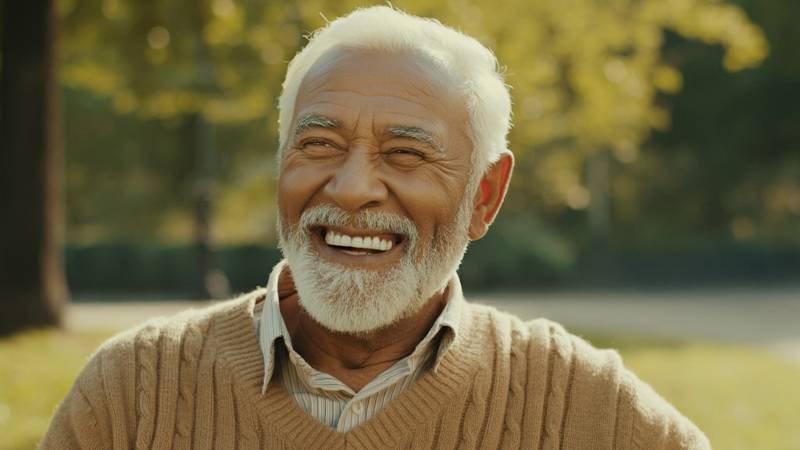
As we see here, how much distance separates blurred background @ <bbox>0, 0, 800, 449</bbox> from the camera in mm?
9016

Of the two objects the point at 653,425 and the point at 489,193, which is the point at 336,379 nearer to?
the point at 489,193

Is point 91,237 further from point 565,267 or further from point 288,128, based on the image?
point 288,128

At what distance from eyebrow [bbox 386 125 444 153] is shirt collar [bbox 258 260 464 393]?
14.7 inches

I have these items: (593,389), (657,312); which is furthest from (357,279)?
(657,312)

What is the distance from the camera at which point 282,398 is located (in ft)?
7.72

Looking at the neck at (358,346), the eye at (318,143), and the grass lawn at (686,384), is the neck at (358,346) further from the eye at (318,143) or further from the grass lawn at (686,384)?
the grass lawn at (686,384)

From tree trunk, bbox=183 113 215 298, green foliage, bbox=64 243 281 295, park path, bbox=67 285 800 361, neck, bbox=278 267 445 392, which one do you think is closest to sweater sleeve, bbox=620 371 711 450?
neck, bbox=278 267 445 392

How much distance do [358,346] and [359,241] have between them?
0.27 m

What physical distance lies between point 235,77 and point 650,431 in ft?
29.6

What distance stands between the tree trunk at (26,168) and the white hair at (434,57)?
7493mm

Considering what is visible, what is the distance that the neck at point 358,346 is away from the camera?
2453 millimetres

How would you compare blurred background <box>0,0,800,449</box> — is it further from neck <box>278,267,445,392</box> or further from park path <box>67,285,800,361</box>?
neck <box>278,267,445,392</box>

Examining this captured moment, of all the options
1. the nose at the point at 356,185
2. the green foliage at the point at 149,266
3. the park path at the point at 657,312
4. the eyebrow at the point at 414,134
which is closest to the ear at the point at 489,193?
the eyebrow at the point at 414,134

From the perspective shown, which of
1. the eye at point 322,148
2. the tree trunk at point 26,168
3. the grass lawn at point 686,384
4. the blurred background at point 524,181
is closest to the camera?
the eye at point 322,148
